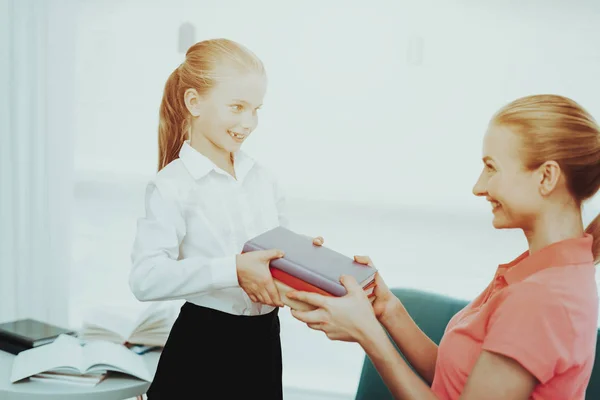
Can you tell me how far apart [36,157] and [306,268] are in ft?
3.94

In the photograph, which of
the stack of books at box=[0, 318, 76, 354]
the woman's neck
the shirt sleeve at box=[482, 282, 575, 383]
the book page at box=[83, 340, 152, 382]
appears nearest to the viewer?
the shirt sleeve at box=[482, 282, 575, 383]

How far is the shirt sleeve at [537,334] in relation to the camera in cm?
99

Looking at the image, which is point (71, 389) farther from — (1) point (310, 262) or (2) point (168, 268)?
(1) point (310, 262)

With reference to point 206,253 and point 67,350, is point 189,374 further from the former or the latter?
point 67,350

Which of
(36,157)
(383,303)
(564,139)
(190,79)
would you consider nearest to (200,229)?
(190,79)

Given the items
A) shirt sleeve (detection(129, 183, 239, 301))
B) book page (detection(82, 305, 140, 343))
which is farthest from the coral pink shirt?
book page (detection(82, 305, 140, 343))

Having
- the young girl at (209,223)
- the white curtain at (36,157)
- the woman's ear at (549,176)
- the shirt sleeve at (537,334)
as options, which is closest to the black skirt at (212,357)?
the young girl at (209,223)

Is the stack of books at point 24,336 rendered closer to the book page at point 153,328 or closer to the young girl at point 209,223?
the book page at point 153,328

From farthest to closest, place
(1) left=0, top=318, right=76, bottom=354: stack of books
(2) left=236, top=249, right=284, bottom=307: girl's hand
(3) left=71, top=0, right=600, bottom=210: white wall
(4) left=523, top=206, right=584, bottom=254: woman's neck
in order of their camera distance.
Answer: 1. (3) left=71, top=0, right=600, bottom=210: white wall
2. (1) left=0, top=318, right=76, bottom=354: stack of books
3. (2) left=236, top=249, right=284, bottom=307: girl's hand
4. (4) left=523, top=206, right=584, bottom=254: woman's neck

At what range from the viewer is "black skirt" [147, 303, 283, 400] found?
4.33 feet

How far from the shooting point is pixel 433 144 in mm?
1896

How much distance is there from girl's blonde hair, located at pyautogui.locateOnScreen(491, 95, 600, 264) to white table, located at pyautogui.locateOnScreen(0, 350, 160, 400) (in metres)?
0.95

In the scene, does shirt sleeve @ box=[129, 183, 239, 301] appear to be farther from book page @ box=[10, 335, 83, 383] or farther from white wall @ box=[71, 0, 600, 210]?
white wall @ box=[71, 0, 600, 210]

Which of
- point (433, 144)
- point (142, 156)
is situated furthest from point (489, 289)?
point (142, 156)
